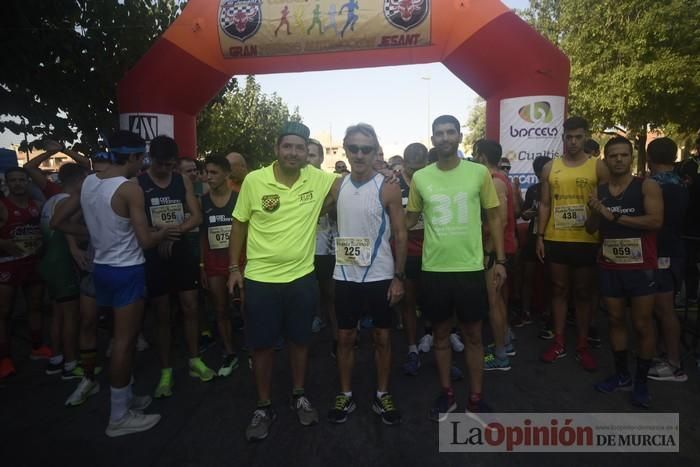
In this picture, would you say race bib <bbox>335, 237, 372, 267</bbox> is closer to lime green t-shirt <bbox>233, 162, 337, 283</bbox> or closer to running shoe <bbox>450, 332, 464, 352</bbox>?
lime green t-shirt <bbox>233, 162, 337, 283</bbox>

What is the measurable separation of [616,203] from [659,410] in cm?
152

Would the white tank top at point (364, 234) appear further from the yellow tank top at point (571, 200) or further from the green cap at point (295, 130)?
the yellow tank top at point (571, 200)

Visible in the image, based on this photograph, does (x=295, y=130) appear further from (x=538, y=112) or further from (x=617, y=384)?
(x=538, y=112)

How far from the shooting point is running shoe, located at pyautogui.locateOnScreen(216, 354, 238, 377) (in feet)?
12.7

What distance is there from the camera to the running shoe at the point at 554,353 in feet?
13.0

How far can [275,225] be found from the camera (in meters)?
2.89

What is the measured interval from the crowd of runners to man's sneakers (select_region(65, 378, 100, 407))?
0.05 feet

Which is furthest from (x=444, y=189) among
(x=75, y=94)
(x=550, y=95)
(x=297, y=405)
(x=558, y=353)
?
(x=75, y=94)

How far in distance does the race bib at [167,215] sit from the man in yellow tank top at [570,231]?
3228 mm

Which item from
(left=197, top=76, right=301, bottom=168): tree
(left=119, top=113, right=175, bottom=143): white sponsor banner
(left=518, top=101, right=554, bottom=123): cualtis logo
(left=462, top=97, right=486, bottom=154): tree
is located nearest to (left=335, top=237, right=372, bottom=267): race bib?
(left=518, top=101, right=554, bottom=123): cualtis logo

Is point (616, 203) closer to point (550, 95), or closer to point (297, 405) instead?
point (297, 405)

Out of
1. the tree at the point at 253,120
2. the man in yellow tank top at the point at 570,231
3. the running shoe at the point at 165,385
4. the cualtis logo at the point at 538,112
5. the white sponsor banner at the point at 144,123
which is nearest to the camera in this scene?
the running shoe at the point at 165,385

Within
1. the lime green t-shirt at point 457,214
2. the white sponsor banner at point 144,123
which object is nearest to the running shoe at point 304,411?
the lime green t-shirt at point 457,214

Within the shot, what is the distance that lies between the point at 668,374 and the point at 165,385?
4.14m
